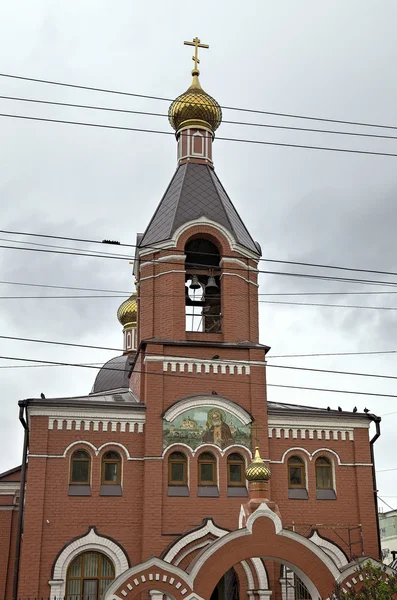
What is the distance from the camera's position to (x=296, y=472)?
2011 centimetres

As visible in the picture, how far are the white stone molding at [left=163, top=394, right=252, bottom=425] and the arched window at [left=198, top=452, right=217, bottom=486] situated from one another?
1.20 metres

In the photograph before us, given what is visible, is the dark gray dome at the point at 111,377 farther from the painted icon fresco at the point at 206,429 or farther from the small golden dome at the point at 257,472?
the small golden dome at the point at 257,472

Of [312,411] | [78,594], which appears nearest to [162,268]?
[312,411]

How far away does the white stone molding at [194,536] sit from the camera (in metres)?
18.1

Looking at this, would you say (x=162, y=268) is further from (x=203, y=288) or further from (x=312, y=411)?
(x=312, y=411)

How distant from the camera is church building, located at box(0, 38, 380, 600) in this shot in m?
17.9

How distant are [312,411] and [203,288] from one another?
4.62 m

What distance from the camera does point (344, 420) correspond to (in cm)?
2066

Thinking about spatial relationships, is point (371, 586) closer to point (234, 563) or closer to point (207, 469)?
point (234, 563)

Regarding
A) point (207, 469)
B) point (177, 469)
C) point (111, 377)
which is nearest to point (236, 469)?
point (207, 469)

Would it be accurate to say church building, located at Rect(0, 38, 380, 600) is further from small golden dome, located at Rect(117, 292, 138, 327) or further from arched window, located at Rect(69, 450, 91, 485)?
small golden dome, located at Rect(117, 292, 138, 327)

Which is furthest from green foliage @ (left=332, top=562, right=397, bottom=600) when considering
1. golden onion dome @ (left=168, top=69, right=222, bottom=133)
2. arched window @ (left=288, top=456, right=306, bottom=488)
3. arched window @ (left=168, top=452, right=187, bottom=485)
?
golden onion dome @ (left=168, top=69, right=222, bottom=133)

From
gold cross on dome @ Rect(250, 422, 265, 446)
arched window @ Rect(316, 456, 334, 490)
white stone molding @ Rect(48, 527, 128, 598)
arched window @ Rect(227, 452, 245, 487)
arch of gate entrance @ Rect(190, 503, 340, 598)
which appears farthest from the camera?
arched window @ Rect(316, 456, 334, 490)

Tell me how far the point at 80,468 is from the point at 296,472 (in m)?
5.63
